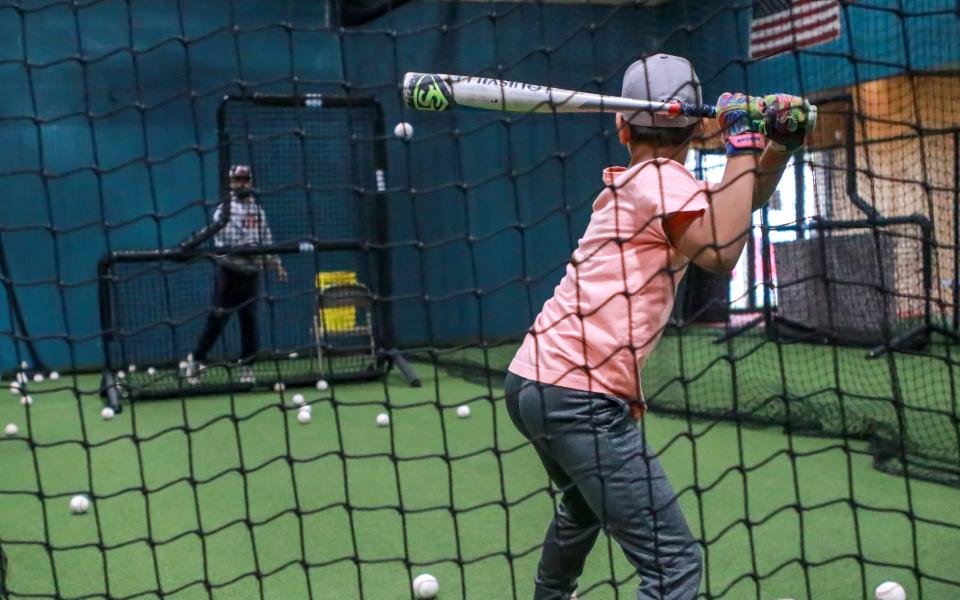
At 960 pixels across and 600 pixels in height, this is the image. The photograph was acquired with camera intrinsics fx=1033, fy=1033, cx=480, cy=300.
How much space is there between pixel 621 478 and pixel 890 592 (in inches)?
36.4

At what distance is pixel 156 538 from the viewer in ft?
9.62

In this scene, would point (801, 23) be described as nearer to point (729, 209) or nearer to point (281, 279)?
point (281, 279)

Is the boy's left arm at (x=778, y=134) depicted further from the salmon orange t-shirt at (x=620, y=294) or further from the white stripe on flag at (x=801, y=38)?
the white stripe on flag at (x=801, y=38)

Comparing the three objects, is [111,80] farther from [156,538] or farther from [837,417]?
[837,417]

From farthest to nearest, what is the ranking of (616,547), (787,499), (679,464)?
(679,464) → (787,499) → (616,547)

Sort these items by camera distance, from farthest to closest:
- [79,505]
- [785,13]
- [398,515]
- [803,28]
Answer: [803,28] < [785,13] < [79,505] < [398,515]

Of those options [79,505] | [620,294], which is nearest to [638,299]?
[620,294]

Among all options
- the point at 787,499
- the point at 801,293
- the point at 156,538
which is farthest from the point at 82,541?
the point at 801,293

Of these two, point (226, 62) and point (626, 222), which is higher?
point (226, 62)

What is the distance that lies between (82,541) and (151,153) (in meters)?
4.07

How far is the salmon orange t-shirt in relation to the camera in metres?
1.73

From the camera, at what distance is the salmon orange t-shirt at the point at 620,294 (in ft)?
5.66

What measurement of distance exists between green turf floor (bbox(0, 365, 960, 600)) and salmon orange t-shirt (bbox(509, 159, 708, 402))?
39cm

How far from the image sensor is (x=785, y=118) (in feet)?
5.46
